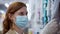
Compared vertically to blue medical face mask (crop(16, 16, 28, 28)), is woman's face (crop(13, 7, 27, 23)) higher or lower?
higher

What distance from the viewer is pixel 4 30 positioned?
4.85 ft

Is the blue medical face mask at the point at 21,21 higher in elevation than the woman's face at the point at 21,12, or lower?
lower

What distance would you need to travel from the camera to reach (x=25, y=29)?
1.49m

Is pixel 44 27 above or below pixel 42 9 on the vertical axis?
below

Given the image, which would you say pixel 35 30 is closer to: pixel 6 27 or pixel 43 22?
pixel 43 22

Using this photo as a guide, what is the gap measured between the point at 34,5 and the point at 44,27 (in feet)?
0.53

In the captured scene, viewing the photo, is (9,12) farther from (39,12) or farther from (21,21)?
(39,12)

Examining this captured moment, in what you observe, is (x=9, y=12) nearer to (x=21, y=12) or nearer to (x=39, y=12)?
(x=21, y=12)

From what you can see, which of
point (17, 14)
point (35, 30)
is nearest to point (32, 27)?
point (35, 30)

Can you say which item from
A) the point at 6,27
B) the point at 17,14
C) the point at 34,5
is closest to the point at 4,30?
the point at 6,27

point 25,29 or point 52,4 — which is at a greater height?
point 52,4

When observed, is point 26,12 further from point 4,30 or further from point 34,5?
point 4,30

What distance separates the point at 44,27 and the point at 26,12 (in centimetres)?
16

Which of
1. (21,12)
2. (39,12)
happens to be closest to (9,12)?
(21,12)
